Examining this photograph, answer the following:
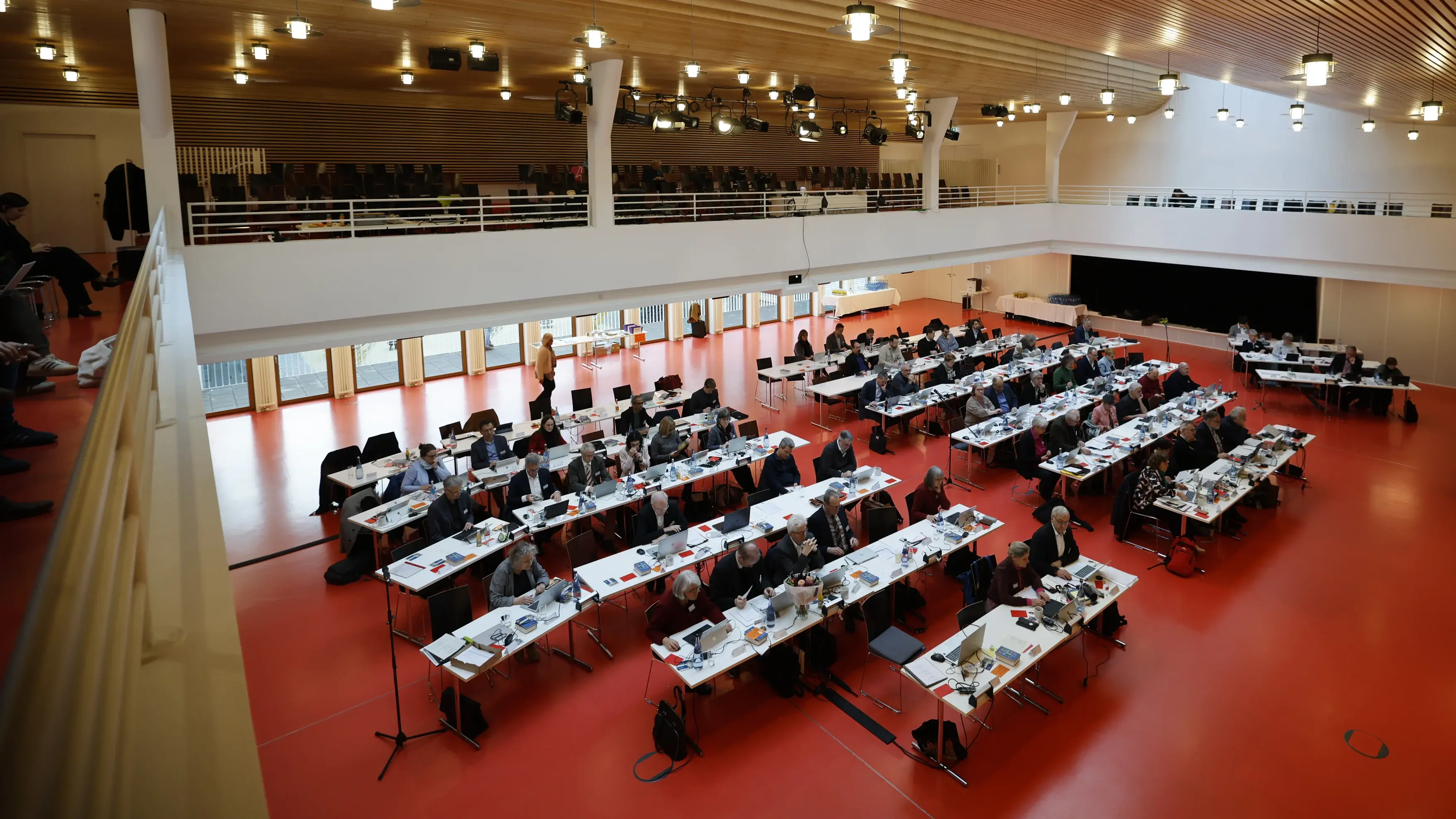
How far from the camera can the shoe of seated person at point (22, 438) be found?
2402mm

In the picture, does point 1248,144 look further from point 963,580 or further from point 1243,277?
point 963,580

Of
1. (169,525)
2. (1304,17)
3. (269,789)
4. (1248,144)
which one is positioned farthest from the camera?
(1248,144)

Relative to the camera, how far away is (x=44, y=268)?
587 centimetres

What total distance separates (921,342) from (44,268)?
16698mm

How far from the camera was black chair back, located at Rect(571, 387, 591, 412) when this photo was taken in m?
15.7

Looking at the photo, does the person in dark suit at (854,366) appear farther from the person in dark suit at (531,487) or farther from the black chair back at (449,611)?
the black chair back at (449,611)

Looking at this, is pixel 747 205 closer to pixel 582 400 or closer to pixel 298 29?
pixel 582 400

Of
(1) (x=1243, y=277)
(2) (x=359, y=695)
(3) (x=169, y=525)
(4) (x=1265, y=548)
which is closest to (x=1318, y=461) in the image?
(4) (x=1265, y=548)

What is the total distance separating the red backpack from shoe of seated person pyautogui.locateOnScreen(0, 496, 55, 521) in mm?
11415

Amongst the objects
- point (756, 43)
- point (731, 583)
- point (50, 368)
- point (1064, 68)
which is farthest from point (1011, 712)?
point (1064, 68)

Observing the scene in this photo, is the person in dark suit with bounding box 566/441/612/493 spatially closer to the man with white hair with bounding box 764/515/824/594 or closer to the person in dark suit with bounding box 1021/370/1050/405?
the man with white hair with bounding box 764/515/824/594

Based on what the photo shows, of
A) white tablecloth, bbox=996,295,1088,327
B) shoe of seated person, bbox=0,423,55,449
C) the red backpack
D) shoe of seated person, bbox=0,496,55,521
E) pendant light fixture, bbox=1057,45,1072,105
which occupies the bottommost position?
the red backpack

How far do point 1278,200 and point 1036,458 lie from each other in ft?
47.1

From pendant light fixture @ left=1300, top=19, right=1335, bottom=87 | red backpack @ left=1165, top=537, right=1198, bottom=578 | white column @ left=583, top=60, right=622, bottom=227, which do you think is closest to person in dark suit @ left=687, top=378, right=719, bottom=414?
white column @ left=583, top=60, right=622, bottom=227
